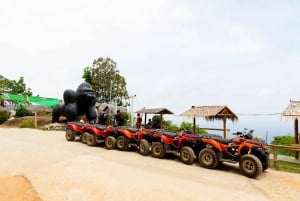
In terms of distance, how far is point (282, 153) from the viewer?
14.9 meters

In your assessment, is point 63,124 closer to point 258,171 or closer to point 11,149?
point 11,149

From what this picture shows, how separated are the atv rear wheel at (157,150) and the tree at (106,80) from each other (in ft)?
86.0

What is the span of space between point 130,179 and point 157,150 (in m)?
3.40

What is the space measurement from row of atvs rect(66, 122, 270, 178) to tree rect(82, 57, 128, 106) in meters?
23.7

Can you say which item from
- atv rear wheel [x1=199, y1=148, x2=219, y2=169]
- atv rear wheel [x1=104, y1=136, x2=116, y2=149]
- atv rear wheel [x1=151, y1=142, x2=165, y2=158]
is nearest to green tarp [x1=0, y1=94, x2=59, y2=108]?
atv rear wheel [x1=104, y1=136, x2=116, y2=149]

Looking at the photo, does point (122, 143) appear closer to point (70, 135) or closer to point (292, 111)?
point (70, 135)

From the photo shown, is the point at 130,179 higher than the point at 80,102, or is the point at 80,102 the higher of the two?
Answer: the point at 80,102

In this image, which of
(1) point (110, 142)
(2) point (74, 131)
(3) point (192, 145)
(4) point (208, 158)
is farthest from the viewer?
(2) point (74, 131)

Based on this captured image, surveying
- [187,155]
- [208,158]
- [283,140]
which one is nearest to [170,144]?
[187,155]

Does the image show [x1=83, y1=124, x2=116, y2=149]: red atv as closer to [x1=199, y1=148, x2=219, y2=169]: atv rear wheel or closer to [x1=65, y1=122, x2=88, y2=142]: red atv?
[x1=65, y1=122, x2=88, y2=142]: red atv

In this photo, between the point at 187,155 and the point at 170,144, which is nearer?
the point at 187,155

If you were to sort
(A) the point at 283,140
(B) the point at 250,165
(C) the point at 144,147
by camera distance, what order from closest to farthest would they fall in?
1. (B) the point at 250,165
2. (C) the point at 144,147
3. (A) the point at 283,140

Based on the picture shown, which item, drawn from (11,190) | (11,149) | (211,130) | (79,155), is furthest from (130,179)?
(211,130)

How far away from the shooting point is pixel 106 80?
36281 millimetres
